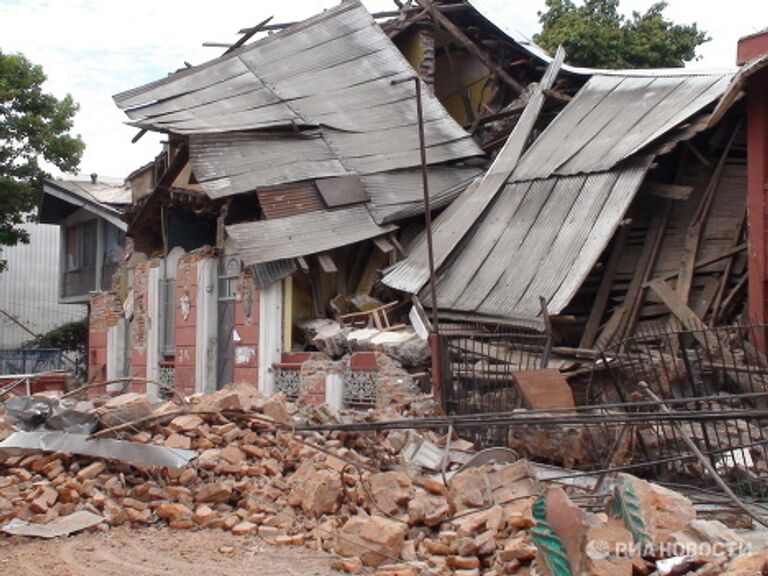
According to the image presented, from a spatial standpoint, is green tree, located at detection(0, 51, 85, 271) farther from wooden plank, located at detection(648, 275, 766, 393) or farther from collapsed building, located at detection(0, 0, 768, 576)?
wooden plank, located at detection(648, 275, 766, 393)

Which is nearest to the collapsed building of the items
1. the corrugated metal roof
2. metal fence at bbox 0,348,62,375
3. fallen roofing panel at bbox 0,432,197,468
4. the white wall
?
fallen roofing panel at bbox 0,432,197,468

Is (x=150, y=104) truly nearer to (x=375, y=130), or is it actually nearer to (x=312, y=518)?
(x=375, y=130)

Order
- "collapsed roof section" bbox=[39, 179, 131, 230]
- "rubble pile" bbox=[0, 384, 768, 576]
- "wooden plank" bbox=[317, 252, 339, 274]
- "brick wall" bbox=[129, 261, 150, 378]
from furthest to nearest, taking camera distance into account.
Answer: "collapsed roof section" bbox=[39, 179, 131, 230] < "brick wall" bbox=[129, 261, 150, 378] < "wooden plank" bbox=[317, 252, 339, 274] < "rubble pile" bbox=[0, 384, 768, 576]

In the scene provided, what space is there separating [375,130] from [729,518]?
39.3ft

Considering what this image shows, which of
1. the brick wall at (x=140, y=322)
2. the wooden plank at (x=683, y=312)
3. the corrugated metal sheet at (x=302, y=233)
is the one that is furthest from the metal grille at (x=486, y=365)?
the brick wall at (x=140, y=322)

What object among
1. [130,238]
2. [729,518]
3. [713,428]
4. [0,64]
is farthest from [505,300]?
[0,64]

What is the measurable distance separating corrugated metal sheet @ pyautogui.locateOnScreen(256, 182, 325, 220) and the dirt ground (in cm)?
807

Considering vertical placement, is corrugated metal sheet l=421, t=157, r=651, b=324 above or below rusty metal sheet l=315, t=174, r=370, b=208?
below

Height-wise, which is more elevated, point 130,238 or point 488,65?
point 488,65

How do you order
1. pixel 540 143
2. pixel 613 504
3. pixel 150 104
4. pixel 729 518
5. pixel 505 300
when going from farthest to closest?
pixel 150 104 → pixel 540 143 → pixel 505 300 → pixel 729 518 → pixel 613 504

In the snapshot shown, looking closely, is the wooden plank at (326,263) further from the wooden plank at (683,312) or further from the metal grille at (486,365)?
the wooden plank at (683,312)

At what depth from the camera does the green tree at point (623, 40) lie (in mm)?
24375

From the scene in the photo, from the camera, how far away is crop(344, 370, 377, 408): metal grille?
12953mm

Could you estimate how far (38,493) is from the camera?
8008 millimetres
